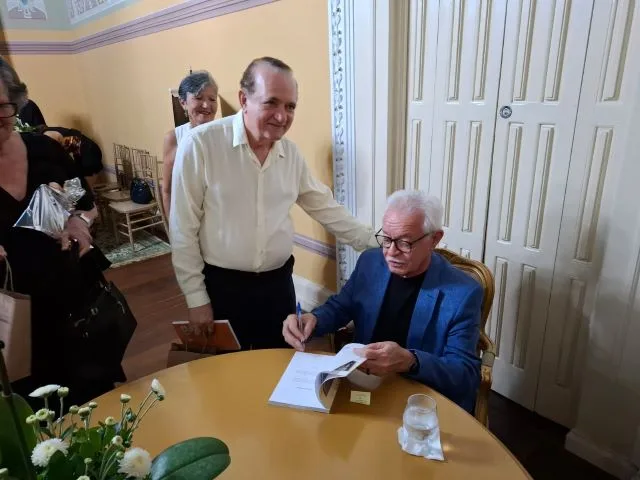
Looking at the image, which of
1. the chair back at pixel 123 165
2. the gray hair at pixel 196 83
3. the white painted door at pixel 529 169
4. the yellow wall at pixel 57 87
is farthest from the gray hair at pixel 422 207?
the yellow wall at pixel 57 87

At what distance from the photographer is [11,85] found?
1.29 metres

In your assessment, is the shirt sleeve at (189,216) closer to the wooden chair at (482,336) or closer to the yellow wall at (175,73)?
the wooden chair at (482,336)

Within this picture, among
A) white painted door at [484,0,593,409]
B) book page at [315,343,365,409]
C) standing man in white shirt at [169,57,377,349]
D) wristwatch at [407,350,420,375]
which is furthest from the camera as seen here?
white painted door at [484,0,593,409]

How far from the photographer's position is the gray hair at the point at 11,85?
1272mm

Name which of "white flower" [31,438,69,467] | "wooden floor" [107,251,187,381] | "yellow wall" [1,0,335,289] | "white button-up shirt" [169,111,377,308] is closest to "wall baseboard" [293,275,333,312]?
"yellow wall" [1,0,335,289]

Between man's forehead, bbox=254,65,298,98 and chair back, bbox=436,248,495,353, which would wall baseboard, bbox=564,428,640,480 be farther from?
man's forehead, bbox=254,65,298,98

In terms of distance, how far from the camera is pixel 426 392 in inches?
46.8

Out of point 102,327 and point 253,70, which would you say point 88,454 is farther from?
point 253,70

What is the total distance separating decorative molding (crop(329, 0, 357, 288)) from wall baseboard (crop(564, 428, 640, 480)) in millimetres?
1385

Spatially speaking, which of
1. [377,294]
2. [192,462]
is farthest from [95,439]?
[377,294]

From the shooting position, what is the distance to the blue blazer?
125cm

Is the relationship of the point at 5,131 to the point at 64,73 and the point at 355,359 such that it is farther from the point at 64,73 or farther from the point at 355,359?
the point at 64,73

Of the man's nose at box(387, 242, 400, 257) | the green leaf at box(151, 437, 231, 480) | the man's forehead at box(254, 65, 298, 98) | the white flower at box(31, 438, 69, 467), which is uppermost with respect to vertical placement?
the man's forehead at box(254, 65, 298, 98)

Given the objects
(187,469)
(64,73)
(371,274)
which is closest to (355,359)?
(371,274)
